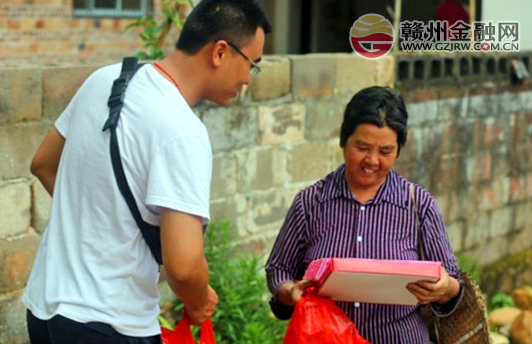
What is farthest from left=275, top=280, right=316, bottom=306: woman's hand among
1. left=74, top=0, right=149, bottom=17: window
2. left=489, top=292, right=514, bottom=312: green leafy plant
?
left=74, top=0, right=149, bottom=17: window

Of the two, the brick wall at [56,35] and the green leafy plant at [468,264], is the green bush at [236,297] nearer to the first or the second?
the green leafy plant at [468,264]

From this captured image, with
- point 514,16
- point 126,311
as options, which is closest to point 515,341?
point 514,16

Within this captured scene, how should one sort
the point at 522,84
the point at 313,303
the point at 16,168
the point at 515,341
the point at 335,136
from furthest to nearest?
1. the point at 522,84
2. the point at 515,341
3. the point at 335,136
4. the point at 16,168
5. the point at 313,303

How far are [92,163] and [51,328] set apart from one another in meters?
0.45

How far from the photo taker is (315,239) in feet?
11.8

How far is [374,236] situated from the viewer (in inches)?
138

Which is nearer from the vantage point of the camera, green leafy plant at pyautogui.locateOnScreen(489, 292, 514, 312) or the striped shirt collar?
the striped shirt collar

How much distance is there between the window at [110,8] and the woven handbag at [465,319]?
639cm

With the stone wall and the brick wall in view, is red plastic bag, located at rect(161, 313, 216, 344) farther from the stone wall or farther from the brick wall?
the brick wall

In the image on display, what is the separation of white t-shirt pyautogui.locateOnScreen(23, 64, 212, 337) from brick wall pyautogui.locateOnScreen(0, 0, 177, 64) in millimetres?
5644

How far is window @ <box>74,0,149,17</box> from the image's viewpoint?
9.42 m

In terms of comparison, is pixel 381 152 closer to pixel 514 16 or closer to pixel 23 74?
pixel 23 74

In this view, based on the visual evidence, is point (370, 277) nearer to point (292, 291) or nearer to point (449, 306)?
point (292, 291)

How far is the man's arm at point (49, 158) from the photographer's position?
3129 mm
